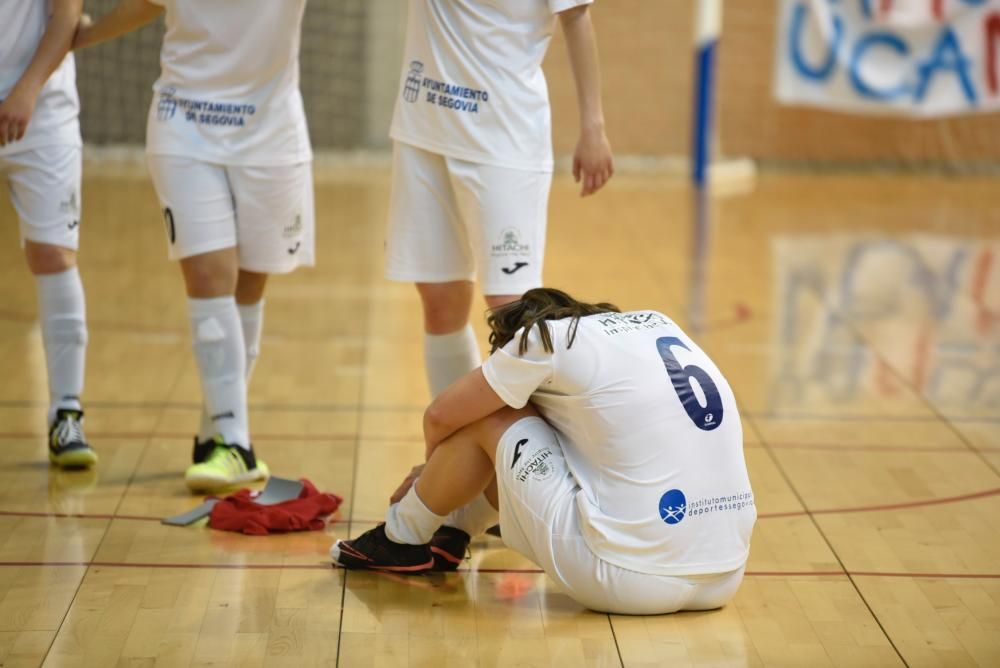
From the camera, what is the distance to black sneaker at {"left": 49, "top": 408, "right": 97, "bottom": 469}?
3299 mm

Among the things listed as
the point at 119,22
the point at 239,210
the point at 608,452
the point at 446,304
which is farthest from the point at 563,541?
the point at 119,22

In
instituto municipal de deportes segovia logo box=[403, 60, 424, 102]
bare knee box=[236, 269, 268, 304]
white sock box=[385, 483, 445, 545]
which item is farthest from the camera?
bare knee box=[236, 269, 268, 304]

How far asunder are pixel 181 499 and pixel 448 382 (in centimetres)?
70

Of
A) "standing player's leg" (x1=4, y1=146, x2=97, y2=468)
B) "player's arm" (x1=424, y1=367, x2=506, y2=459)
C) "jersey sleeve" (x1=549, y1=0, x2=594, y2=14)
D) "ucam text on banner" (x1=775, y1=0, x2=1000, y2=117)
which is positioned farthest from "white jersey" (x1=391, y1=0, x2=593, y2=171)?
"ucam text on banner" (x1=775, y1=0, x2=1000, y2=117)

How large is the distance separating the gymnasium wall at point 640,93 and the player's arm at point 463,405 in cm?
665

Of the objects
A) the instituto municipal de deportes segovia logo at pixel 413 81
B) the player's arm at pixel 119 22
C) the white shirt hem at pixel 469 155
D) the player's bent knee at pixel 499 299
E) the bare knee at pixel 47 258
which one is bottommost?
the bare knee at pixel 47 258

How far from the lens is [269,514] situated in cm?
295

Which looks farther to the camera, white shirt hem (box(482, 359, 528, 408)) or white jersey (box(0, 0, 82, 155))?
white jersey (box(0, 0, 82, 155))

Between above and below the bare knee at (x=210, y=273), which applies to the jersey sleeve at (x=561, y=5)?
above

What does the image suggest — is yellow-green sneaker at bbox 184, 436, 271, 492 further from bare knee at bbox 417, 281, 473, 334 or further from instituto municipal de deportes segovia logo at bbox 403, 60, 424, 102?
instituto municipal de deportes segovia logo at bbox 403, 60, 424, 102

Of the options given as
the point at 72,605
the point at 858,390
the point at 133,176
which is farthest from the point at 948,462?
the point at 133,176

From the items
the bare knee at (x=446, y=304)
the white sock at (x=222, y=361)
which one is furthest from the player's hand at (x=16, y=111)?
the bare knee at (x=446, y=304)

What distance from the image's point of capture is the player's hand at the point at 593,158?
2.95 m

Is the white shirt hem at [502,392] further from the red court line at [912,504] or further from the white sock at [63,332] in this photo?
the white sock at [63,332]
